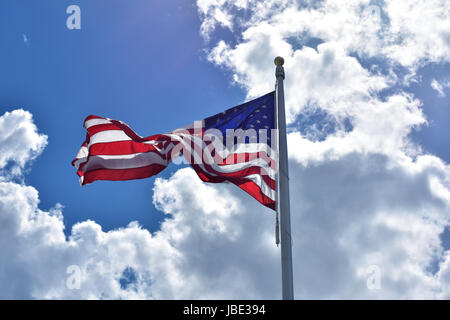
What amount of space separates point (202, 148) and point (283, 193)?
3.46 meters

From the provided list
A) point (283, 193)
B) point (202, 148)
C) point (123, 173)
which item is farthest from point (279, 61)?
point (123, 173)

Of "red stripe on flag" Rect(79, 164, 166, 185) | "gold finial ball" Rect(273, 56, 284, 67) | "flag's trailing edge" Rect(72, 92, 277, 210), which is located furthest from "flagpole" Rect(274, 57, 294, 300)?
"red stripe on flag" Rect(79, 164, 166, 185)

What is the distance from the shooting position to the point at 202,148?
16.8 m

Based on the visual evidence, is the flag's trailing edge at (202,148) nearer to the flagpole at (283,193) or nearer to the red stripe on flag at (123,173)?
the red stripe on flag at (123,173)

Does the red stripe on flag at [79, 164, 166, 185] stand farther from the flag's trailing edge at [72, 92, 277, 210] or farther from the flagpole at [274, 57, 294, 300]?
the flagpole at [274, 57, 294, 300]

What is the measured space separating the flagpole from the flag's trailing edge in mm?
393

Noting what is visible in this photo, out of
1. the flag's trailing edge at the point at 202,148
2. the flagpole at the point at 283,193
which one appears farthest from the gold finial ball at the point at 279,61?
the flag's trailing edge at the point at 202,148

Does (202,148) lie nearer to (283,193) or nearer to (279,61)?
(283,193)

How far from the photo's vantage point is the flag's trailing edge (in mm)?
16016

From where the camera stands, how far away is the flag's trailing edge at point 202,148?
16016 millimetres

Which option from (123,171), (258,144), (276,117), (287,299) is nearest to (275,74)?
(276,117)

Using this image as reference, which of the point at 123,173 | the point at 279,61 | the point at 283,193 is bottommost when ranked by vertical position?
the point at 283,193
